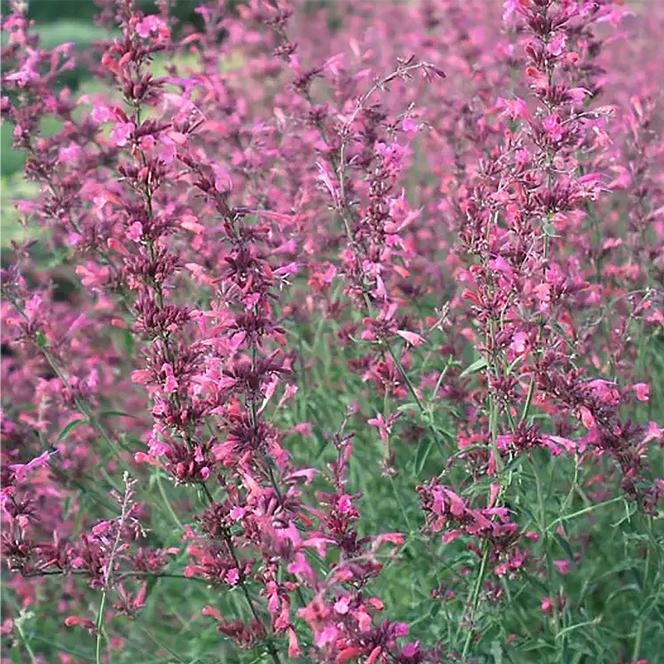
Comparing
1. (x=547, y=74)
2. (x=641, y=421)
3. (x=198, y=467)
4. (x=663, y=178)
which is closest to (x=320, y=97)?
(x=663, y=178)

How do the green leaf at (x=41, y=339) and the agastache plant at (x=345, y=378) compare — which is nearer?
the agastache plant at (x=345, y=378)

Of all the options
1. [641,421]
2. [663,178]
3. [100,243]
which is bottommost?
[641,421]

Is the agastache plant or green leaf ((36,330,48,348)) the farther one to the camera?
green leaf ((36,330,48,348))

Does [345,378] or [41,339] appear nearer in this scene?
[41,339]

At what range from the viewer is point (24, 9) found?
338cm

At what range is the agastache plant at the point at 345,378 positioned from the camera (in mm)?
2109

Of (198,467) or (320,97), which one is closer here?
(198,467)

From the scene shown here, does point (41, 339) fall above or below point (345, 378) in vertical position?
above

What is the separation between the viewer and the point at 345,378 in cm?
346

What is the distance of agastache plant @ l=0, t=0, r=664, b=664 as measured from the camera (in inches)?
83.0

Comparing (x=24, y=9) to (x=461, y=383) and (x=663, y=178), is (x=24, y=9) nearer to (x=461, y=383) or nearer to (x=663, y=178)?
(x=461, y=383)

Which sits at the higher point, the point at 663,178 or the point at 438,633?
the point at 663,178

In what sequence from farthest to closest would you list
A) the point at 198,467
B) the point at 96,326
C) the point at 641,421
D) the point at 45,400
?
the point at 96,326
the point at 641,421
the point at 45,400
the point at 198,467

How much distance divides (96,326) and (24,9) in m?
1.08
